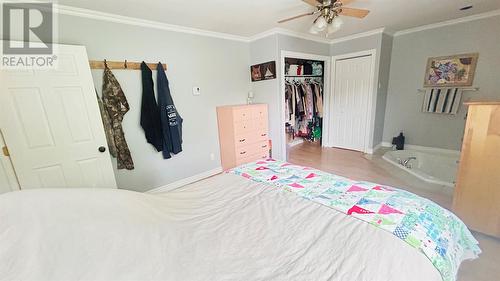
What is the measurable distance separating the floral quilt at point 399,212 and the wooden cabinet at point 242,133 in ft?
5.08

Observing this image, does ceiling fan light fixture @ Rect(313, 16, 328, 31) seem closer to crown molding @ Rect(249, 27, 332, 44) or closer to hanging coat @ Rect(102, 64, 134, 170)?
crown molding @ Rect(249, 27, 332, 44)

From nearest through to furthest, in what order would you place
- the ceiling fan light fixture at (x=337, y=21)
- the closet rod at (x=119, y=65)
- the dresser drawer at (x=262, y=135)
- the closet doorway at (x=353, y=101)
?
the ceiling fan light fixture at (x=337, y=21)
the closet rod at (x=119, y=65)
the dresser drawer at (x=262, y=135)
the closet doorway at (x=353, y=101)

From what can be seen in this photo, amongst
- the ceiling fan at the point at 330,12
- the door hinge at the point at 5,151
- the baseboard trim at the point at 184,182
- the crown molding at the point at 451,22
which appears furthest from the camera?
the crown molding at the point at 451,22

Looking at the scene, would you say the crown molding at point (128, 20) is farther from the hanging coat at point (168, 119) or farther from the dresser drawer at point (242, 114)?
the dresser drawer at point (242, 114)

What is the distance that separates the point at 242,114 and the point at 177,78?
1.06 metres

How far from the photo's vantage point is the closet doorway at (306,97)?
404 cm

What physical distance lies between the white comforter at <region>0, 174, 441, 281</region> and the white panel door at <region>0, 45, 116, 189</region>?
1.24 metres

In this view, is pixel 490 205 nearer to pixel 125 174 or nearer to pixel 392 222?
pixel 392 222

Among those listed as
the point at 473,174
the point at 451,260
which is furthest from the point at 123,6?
the point at 473,174

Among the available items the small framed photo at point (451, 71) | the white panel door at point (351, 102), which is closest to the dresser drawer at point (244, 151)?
the white panel door at point (351, 102)

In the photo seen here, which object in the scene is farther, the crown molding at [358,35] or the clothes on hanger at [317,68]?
the clothes on hanger at [317,68]

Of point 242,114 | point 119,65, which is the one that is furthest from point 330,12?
point 119,65

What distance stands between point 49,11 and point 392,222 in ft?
10.8

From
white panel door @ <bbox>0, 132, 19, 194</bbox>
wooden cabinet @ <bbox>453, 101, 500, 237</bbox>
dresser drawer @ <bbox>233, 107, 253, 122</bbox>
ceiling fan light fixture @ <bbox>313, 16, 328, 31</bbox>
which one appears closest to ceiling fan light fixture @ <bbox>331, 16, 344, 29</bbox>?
ceiling fan light fixture @ <bbox>313, 16, 328, 31</bbox>
